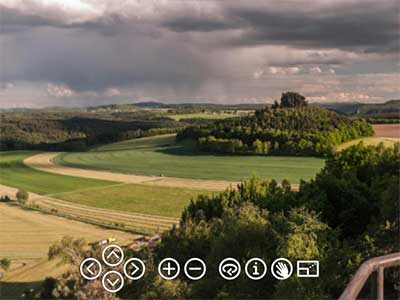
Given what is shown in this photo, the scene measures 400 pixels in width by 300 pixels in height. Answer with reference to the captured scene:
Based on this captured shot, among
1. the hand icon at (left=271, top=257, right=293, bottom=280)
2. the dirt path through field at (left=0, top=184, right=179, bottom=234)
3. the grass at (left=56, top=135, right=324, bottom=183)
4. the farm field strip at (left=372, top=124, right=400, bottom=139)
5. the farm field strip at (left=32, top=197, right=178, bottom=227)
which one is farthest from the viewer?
the farm field strip at (left=372, top=124, right=400, bottom=139)

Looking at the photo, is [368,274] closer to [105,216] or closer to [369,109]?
[105,216]

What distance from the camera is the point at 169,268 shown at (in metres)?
17.5

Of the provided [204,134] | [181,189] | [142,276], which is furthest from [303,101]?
[142,276]

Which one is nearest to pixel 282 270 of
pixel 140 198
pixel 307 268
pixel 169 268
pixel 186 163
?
pixel 307 268

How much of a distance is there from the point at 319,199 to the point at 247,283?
27.2 feet

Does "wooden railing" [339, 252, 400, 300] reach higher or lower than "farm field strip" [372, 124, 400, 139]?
higher

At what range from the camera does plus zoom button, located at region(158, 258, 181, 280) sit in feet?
55.3

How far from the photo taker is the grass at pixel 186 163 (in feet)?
176

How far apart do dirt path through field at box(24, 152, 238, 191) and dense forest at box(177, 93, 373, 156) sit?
1818 cm

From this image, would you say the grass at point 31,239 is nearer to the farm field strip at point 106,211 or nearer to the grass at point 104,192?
the farm field strip at point 106,211

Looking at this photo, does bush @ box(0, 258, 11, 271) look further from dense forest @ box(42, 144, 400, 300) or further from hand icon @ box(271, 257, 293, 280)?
hand icon @ box(271, 257, 293, 280)

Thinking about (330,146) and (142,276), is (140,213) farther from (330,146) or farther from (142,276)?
(330,146)

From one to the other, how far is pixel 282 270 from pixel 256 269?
1.05 m

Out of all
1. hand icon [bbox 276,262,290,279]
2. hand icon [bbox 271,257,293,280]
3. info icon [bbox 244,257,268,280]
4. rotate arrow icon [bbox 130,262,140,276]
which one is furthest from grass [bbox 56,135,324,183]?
hand icon [bbox 276,262,290,279]
